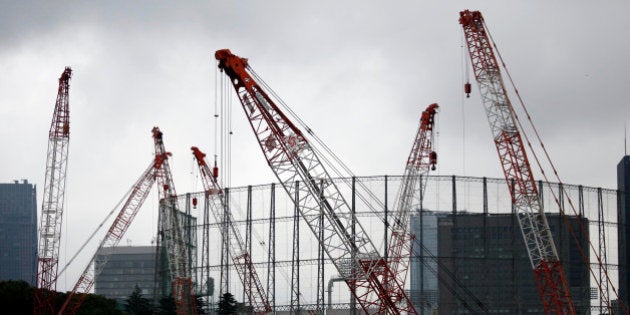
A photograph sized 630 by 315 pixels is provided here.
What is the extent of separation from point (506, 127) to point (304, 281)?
24738 mm

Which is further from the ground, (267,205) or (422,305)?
(267,205)

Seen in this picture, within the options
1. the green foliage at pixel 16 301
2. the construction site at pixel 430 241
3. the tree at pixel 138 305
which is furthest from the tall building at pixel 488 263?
the green foliage at pixel 16 301

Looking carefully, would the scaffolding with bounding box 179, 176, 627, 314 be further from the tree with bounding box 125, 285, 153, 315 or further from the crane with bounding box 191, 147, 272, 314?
the tree with bounding box 125, 285, 153, 315

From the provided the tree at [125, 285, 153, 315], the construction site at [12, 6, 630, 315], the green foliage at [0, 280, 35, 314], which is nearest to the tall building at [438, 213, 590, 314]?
the construction site at [12, 6, 630, 315]

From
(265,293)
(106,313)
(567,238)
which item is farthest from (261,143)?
(106,313)

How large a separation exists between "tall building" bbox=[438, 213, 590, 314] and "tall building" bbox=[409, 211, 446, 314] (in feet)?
2.08

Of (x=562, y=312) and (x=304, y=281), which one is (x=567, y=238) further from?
(x=304, y=281)

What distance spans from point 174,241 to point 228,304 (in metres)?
11.6

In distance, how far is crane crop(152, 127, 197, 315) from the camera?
113750mm

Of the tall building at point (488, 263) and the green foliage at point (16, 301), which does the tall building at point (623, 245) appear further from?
the green foliage at point (16, 301)

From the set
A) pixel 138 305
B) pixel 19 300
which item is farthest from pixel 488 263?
pixel 138 305

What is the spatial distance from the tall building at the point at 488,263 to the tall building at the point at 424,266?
0.63 m

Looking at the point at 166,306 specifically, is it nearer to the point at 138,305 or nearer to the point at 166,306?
the point at 166,306

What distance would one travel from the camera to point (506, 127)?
92.4m
